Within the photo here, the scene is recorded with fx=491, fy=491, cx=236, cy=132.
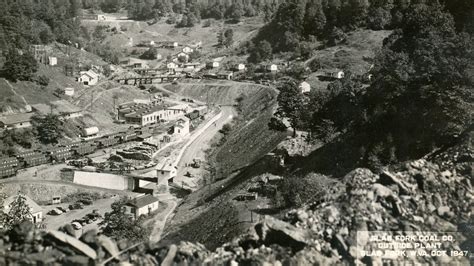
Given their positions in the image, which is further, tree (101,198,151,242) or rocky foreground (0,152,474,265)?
tree (101,198,151,242)

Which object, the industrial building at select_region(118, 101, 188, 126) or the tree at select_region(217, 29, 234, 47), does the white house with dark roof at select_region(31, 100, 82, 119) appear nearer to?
the industrial building at select_region(118, 101, 188, 126)

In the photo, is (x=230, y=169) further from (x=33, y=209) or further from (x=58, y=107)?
(x=58, y=107)

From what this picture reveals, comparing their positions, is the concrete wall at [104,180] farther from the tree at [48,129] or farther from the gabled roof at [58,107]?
the gabled roof at [58,107]

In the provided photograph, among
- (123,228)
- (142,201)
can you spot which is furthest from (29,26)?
(123,228)

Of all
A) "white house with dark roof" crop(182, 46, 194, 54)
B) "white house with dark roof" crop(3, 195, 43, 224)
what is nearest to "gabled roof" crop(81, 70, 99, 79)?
"white house with dark roof" crop(182, 46, 194, 54)

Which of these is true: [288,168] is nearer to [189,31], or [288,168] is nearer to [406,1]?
[406,1]

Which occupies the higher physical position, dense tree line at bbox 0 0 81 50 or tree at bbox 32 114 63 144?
dense tree line at bbox 0 0 81 50

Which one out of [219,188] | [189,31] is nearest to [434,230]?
[219,188]

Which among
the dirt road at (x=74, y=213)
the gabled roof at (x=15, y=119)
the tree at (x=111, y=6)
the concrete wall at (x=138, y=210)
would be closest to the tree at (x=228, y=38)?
the tree at (x=111, y=6)
